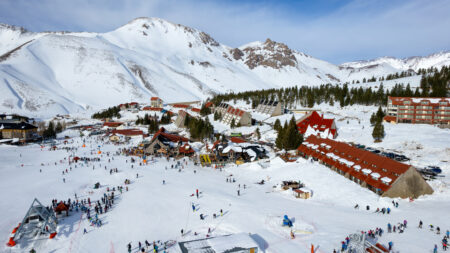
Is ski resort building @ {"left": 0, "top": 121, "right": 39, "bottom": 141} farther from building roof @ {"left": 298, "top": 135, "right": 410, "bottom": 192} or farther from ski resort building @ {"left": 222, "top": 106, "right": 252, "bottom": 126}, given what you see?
building roof @ {"left": 298, "top": 135, "right": 410, "bottom": 192}

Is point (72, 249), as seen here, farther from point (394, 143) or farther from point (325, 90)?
point (325, 90)

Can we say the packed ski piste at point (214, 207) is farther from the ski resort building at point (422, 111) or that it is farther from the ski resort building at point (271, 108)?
the ski resort building at point (271, 108)

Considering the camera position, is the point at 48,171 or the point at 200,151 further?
the point at 200,151

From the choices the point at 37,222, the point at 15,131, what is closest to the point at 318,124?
the point at 37,222

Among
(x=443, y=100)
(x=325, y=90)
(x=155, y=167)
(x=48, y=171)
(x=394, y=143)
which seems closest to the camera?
(x=48, y=171)

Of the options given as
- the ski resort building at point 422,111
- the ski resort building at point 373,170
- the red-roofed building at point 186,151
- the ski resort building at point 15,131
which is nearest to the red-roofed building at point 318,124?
the ski resort building at point 373,170

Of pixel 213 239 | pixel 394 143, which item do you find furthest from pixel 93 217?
pixel 394 143
